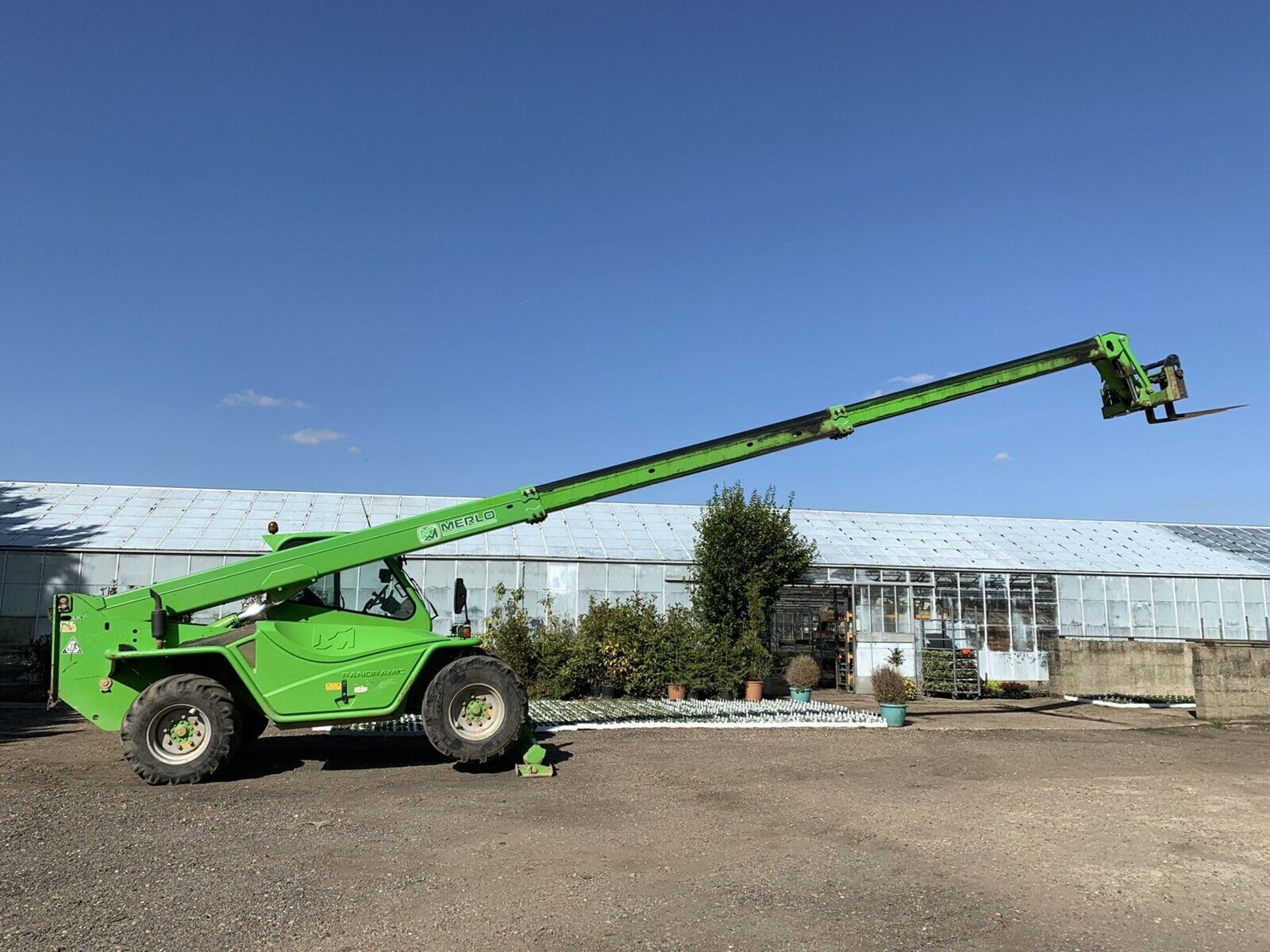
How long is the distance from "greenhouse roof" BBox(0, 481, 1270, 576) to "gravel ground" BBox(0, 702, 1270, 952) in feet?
38.0

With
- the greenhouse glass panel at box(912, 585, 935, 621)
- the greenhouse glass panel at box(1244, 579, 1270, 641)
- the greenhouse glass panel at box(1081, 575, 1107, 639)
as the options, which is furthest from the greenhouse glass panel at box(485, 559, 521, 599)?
the greenhouse glass panel at box(1244, 579, 1270, 641)

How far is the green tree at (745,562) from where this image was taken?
21938mm

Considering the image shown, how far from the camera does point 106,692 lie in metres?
10.5

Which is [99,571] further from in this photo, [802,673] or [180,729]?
[802,673]

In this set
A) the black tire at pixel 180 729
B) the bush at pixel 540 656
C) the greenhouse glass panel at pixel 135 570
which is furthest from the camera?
the greenhouse glass panel at pixel 135 570

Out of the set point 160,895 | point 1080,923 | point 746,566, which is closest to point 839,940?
point 1080,923

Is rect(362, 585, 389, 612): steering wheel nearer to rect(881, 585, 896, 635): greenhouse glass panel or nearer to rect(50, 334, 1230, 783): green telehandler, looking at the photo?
rect(50, 334, 1230, 783): green telehandler

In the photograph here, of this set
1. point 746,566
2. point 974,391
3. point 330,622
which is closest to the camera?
point 330,622

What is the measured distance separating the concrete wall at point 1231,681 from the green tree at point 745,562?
833 centimetres

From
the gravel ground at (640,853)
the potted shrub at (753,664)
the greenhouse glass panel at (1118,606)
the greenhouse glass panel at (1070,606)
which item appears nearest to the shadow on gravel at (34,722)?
the gravel ground at (640,853)

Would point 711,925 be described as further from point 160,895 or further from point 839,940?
point 160,895

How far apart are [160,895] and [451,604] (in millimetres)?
17328

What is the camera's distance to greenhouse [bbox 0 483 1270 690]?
890 inches

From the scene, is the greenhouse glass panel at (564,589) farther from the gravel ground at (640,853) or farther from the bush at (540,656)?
the gravel ground at (640,853)
